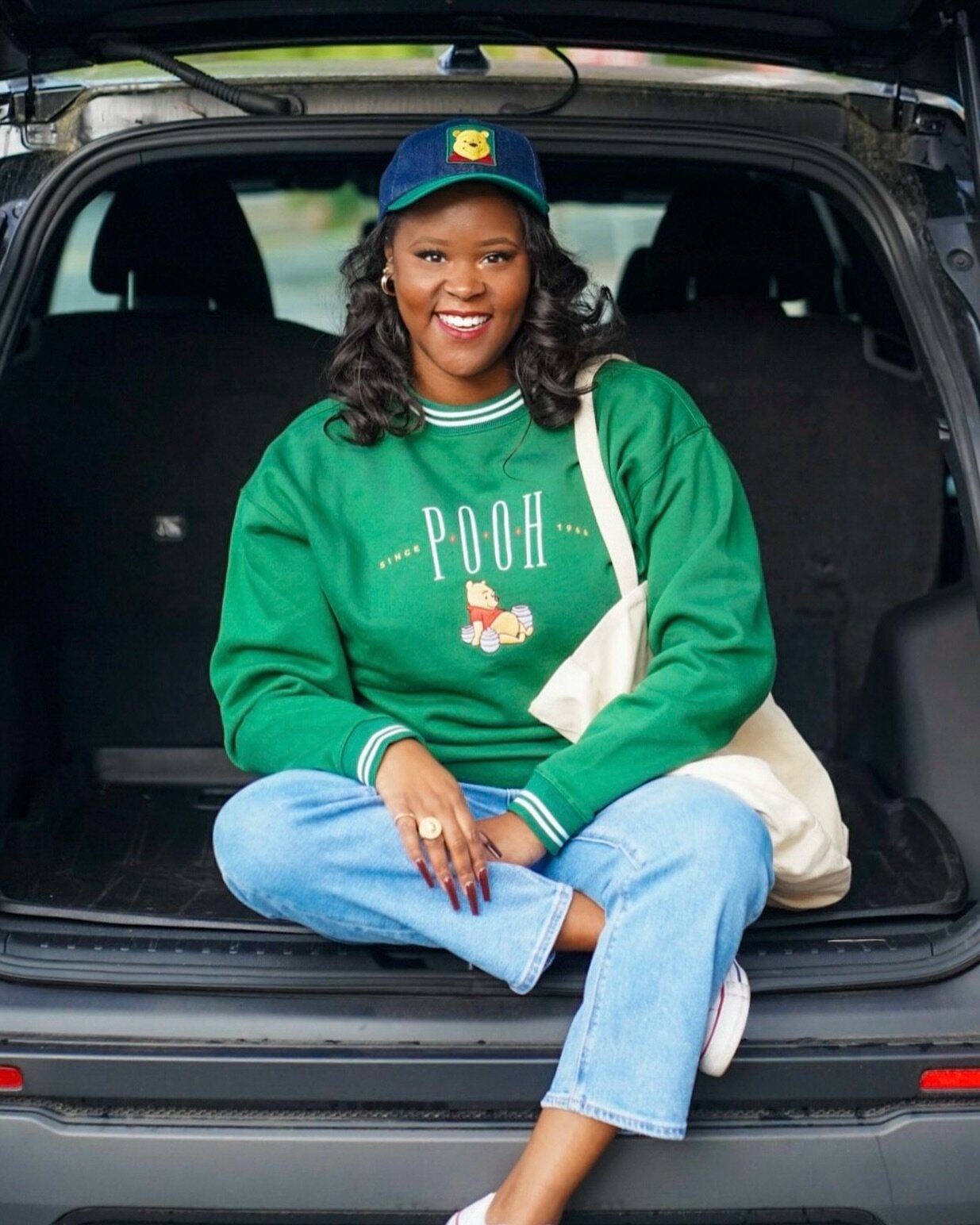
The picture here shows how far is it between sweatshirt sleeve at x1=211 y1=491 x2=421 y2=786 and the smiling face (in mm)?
325

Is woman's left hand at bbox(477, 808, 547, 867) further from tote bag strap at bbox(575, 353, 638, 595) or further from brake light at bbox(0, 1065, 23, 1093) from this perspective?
brake light at bbox(0, 1065, 23, 1093)

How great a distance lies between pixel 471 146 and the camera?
2.22 meters

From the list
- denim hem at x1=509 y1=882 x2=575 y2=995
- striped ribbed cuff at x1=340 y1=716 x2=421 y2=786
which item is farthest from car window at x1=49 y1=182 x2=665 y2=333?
denim hem at x1=509 y1=882 x2=575 y2=995

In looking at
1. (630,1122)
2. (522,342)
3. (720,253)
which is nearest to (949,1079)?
(630,1122)

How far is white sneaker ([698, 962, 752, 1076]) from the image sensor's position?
1.99 m

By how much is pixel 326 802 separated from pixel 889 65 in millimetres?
1299

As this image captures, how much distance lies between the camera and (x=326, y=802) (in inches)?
82.5

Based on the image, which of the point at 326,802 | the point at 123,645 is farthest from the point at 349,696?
the point at 123,645

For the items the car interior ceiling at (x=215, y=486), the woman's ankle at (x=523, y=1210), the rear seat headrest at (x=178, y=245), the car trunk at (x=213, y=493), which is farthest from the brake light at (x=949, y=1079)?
the rear seat headrest at (x=178, y=245)

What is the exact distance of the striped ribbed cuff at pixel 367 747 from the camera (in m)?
2.12

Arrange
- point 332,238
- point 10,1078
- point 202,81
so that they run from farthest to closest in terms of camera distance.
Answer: point 332,238, point 202,81, point 10,1078

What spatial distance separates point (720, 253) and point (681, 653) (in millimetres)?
1432

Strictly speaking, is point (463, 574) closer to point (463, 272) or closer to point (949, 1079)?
point (463, 272)

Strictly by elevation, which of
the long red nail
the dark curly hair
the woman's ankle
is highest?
the dark curly hair
